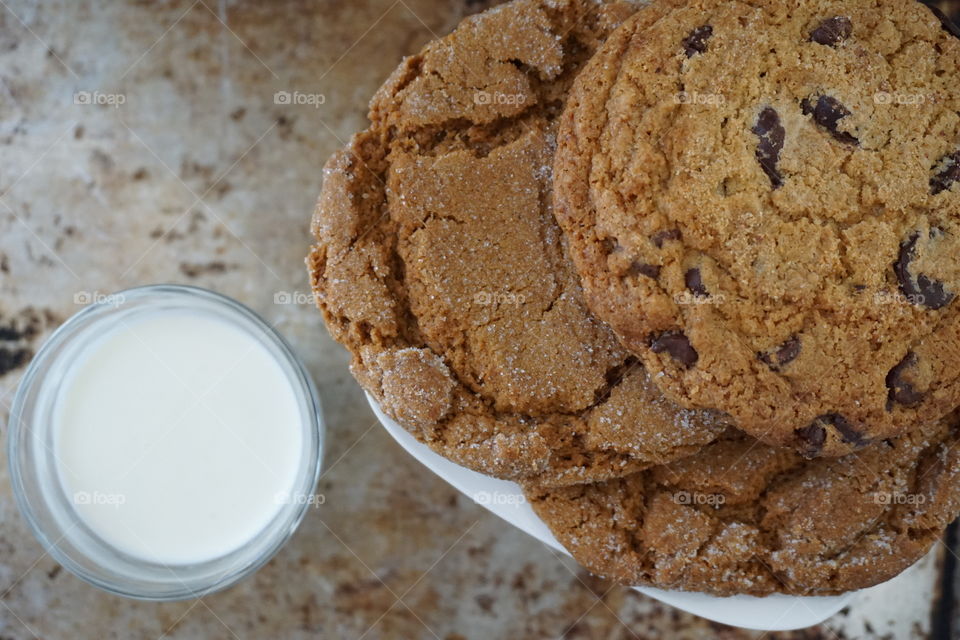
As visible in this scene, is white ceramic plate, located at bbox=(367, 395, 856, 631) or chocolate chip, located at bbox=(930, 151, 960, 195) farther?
white ceramic plate, located at bbox=(367, 395, 856, 631)

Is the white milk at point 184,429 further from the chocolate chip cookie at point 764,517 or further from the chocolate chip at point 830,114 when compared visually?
the chocolate chip at point 830,114

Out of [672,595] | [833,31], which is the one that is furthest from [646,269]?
[672,595]

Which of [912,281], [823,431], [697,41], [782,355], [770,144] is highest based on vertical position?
[697,41]

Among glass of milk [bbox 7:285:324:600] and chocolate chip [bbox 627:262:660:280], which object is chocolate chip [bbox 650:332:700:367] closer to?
chocolate chip [bbox 627:262:660:280]

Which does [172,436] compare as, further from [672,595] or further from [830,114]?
[830,114]

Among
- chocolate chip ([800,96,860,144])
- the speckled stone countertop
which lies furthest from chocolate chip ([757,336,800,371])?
the speckled stone countertop

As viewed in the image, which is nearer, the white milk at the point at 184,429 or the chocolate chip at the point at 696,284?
the chocolate chip at the point at 696,284

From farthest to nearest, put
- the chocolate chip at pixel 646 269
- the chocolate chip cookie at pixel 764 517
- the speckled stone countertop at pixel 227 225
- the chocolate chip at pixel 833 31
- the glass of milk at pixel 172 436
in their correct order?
the speckled stone countertop at pixel 227 225, the glass of milk at pixel 172 436, the chocolate chip cookie at pixel 764 517, the chocolate chip at pixel 833 31, the chocolate chip at pixel 646 269

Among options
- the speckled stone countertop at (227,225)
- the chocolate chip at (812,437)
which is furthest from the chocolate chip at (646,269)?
the speckled stone countertop at (227,225)

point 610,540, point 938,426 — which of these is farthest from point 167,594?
point 938,426
